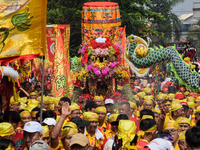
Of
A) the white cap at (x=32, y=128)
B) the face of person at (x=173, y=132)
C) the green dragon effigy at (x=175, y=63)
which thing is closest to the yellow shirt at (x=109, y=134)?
the face of person at (x=173, y=132)

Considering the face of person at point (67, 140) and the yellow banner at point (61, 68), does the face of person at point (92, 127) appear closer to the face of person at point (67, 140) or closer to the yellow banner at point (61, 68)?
the face of person at point (67, 140)

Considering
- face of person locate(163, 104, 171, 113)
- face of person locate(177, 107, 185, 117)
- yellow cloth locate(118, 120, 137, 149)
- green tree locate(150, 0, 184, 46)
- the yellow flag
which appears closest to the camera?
yellow cloth locate(118, 120, 137, 149)

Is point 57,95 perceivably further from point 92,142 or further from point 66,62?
point 92,142

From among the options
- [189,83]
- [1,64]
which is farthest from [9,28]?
[189,83]

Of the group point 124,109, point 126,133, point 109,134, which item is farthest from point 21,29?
point 124,109

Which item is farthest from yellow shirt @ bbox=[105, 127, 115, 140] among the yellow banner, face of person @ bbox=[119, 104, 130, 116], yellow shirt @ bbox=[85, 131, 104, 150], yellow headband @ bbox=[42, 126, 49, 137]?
the yellow banner

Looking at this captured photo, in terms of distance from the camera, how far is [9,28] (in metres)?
5.79

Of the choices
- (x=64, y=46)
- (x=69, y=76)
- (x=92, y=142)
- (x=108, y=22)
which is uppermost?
(x=108, y=22)

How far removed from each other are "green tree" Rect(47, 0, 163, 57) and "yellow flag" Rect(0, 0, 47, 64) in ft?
40.3

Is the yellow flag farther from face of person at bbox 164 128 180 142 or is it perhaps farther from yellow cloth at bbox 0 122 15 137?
face of person at bbox 164 128 180 142

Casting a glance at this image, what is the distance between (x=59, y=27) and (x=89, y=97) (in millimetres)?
2435

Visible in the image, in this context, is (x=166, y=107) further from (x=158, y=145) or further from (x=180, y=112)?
(x=158, y=145)

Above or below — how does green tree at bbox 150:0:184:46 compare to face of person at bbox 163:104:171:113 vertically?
above

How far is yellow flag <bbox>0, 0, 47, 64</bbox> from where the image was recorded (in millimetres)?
5742
